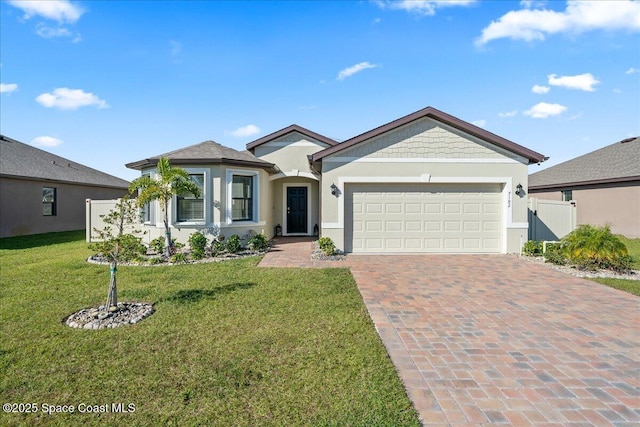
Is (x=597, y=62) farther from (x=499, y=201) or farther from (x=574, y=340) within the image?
(x=574, y=340)

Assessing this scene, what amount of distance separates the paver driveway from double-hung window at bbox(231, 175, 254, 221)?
5.91 m

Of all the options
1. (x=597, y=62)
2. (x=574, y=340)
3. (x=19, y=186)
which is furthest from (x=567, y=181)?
(x=19, y=186)

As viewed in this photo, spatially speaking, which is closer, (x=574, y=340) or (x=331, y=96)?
(x=574, y=340)

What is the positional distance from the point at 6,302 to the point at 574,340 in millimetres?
9148

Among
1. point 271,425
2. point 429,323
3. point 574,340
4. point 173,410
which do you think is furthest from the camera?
point 429,323

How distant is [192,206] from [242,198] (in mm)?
1760

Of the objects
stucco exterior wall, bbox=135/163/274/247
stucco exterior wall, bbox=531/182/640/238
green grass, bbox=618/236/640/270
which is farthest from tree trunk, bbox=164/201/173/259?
stucco exterior wall, bbox=531/182/640/238

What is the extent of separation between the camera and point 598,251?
28.0 ft

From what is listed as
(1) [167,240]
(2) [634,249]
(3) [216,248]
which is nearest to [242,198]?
(3) [216,248]

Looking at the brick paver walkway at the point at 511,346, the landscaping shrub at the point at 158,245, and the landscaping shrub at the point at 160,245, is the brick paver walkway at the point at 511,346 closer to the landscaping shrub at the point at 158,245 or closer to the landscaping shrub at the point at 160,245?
the landscaping shrub at the point at 160,245

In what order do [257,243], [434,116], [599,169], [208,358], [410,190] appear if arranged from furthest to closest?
[599,169] → [257,243] → [410,190] → [434,116] → [208,358]

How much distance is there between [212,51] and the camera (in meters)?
11.8

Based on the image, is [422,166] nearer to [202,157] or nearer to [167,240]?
[202,157]

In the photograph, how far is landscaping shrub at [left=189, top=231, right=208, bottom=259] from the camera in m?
9.82
